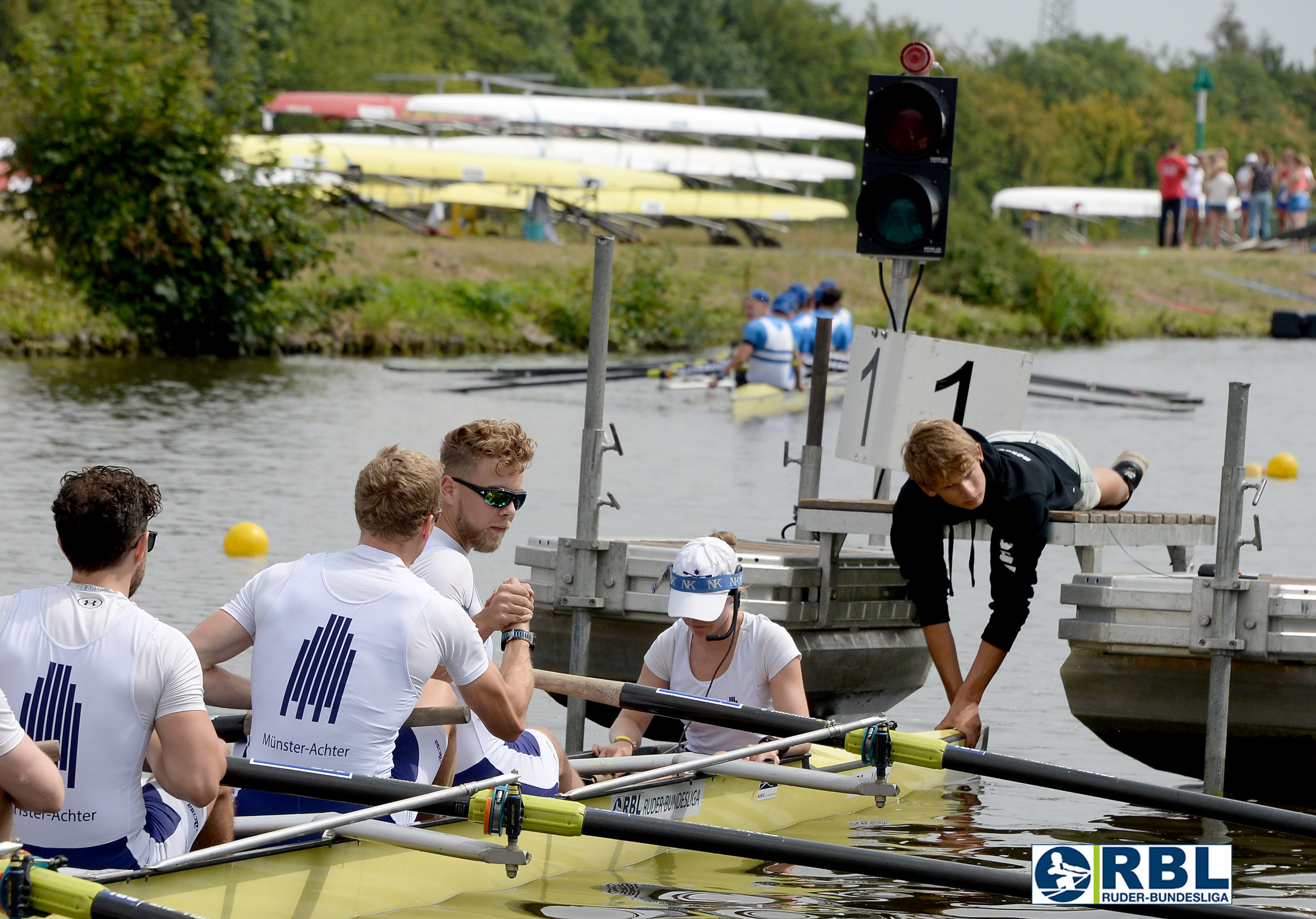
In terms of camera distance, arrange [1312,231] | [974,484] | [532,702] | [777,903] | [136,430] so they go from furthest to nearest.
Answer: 1. [136,430]
2. [1312,231]
3. [532,702]
4. [974,484]
5. [777,903]

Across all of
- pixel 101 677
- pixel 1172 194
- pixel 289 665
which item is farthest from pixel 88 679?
pixel 1172 194

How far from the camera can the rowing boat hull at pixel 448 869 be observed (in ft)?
15.8

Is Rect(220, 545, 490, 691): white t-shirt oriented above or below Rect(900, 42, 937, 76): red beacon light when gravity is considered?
below

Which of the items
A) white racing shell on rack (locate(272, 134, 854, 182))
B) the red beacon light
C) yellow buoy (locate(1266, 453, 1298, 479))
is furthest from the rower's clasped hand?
white racing shell on rack (locate(272, 134, 854, 182))

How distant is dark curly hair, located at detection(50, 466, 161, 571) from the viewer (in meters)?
4.28

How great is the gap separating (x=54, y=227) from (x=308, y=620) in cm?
2450

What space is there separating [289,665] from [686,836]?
3.80 feet

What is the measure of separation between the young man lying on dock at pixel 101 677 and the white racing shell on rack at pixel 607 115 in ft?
156

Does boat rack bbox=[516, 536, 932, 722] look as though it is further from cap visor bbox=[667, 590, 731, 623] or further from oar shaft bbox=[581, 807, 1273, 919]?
oar shaft bbox=[581, 807, 1273, 919]

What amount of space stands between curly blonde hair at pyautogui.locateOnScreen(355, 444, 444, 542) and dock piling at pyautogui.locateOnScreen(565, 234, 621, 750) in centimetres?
281

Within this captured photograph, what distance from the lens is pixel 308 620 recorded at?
4.91m

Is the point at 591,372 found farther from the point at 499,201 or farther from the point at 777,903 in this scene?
the point at 499,201

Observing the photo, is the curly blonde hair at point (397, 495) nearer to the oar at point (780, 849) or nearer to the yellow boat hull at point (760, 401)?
the oar at point (780, 849)

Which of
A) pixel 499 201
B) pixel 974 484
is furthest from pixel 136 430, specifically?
pixel 499 201
